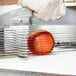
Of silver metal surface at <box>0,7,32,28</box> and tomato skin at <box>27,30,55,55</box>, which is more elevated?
silver metal surface at <box>0,7,32,28</box>

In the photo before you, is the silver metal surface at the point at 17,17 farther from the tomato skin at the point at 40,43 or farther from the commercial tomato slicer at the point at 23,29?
the tomato skin at the point at 40,43

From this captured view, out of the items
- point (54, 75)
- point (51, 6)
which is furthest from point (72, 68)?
point (51, 6)

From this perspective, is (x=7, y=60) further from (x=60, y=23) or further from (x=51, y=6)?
(x=60, y=23)

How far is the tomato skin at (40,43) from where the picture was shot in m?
0.73

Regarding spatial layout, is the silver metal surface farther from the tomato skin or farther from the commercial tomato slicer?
the tomato skin

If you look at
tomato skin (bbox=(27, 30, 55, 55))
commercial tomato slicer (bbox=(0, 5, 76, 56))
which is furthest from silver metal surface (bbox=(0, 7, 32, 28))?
tomato skin (bbox=(27, 30, 55, 55))

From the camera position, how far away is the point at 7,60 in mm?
642

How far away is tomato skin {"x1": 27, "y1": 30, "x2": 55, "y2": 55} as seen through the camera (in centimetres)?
73

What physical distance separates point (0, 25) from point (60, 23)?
1.65ft

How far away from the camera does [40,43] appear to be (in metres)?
0.73

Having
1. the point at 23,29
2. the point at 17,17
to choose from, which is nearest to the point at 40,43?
the point at 23,29

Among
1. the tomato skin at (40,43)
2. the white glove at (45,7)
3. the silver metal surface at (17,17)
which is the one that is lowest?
the tomato skin at (40,43)

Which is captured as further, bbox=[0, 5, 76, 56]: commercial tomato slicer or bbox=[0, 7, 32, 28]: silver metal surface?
bbox=[0, 7, 32, 28]: silver metal surface

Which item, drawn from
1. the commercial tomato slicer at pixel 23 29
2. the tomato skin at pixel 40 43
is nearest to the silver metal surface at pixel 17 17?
the commercial tomato slicer at pixel 23 29
